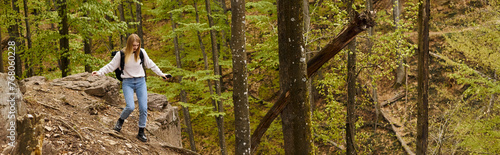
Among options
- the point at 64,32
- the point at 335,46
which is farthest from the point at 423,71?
the point at 64,32

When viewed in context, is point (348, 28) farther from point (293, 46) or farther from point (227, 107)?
point (227, 107)

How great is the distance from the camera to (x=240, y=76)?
247 inches

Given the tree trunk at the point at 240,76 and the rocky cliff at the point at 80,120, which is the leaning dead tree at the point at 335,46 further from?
the rocky cliff at the point at 80,120

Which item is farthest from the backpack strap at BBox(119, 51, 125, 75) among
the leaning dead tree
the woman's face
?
the leaning dead tree

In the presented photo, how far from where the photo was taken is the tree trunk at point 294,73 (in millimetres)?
4469

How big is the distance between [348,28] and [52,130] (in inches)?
174

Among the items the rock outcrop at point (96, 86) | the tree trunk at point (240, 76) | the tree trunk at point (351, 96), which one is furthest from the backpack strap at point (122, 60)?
the tree trunk at point (351, 96)

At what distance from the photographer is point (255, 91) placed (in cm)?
2030

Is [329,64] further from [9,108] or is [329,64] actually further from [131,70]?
[9,108]

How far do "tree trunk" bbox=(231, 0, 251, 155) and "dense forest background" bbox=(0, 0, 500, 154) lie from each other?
16 centimetres

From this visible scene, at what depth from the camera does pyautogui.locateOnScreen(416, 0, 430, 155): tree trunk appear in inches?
358

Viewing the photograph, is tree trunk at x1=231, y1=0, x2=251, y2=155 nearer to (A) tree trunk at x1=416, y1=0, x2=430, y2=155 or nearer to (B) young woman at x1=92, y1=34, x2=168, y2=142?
(B) young woman at x1=92, y1=34, x2=168, y2=142

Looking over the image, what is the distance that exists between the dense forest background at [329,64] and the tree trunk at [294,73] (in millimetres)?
346

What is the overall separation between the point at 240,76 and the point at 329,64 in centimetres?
1158
